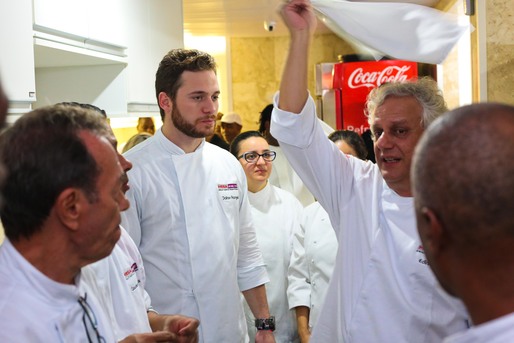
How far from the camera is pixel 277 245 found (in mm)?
2738

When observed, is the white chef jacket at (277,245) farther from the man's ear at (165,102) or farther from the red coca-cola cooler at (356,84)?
the red coca-cola cooler at (356,84)

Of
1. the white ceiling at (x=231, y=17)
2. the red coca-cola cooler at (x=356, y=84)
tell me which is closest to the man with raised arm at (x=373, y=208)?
the white ceiling at (x=231, y=17)

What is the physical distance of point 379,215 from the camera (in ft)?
5.16

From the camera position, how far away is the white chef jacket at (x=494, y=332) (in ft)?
2.36

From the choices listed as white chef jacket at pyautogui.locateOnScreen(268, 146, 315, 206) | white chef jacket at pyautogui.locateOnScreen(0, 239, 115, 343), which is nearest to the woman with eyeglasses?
white chef jacket at pyautogui.locateOnScreen(268, 146, 315, 206)

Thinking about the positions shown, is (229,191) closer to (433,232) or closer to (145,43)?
(145,43)

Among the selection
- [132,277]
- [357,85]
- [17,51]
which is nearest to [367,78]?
[357,85]

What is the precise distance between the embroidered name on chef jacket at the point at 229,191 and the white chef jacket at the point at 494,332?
58.8 inches

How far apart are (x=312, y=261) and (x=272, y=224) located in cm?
33

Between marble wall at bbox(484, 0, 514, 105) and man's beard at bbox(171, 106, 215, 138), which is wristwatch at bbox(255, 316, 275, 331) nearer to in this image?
man's beard at bbox(171, 106, 215, 138)

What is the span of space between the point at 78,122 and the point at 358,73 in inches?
181

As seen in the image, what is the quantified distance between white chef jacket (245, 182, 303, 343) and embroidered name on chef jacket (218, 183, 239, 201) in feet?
1.83

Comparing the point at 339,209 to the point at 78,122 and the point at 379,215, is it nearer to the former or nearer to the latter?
the point at 379,215

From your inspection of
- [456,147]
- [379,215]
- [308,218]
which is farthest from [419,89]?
[308,218]
